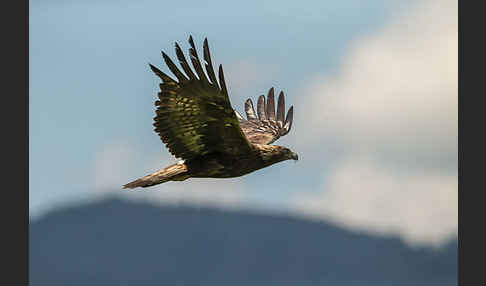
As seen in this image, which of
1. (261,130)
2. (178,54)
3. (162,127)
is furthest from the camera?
(261,130)

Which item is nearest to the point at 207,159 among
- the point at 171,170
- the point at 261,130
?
the point at 171,170

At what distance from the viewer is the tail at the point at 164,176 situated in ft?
48.2

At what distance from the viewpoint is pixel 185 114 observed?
14445mm

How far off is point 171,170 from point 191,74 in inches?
73.4

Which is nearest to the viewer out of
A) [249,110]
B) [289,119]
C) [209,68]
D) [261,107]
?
[209,68]

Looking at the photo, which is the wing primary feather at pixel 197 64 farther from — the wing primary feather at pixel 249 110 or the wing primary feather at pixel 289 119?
the wing primary feather at pixel 249 110

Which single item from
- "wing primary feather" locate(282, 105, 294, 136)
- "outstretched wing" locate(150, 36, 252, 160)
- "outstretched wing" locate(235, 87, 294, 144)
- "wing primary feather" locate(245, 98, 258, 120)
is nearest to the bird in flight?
"outstretched wing" locate(150, 36, 252, 160)

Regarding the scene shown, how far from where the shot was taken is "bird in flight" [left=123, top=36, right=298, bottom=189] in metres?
13.8

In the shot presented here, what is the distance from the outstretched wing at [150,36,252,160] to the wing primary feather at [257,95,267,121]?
Result: 358cm

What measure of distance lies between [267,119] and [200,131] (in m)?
3.88

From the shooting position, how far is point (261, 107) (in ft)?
61.3

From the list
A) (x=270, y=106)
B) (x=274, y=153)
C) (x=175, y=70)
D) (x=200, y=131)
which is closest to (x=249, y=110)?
(x=270, y=106)

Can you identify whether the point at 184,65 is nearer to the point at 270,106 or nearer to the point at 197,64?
the point at 197,64

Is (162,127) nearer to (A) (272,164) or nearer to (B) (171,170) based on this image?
(B) (171,170)
